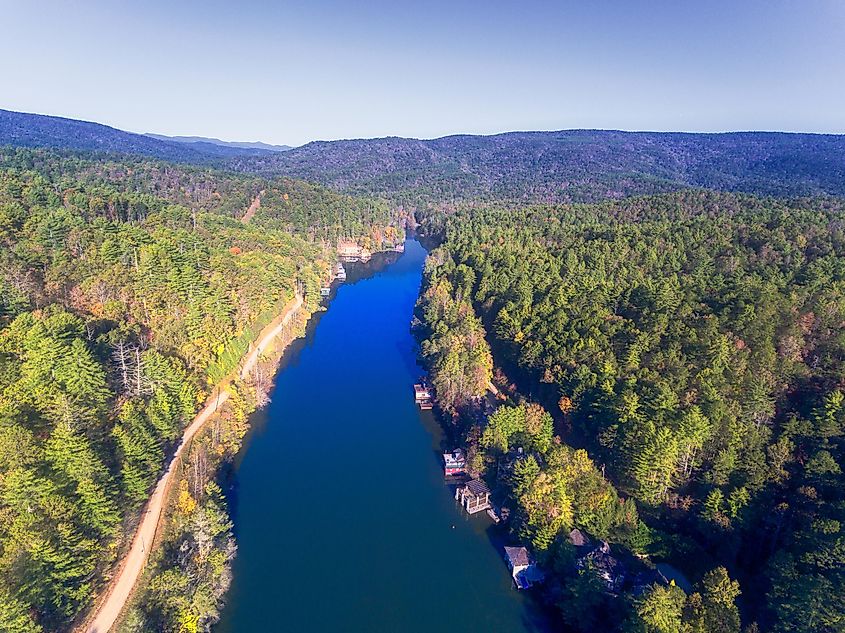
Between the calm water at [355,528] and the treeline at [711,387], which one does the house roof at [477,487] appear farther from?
the treeline at [711,387]

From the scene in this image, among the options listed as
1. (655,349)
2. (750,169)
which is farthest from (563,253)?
(750,169)

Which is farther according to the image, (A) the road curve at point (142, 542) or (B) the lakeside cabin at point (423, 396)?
(B) the lakeside cabin at point (423, 396)

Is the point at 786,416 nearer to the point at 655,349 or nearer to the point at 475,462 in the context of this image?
the point at 655,349

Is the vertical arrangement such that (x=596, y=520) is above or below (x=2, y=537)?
below

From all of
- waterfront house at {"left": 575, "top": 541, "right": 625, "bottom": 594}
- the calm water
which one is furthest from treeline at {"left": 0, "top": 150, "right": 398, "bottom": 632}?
waterfront house at {"left": 575, "top": 541, "right": 625, "bottom": 594}

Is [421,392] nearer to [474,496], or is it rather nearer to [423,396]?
[423,396]

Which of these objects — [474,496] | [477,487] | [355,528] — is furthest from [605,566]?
[355,528]

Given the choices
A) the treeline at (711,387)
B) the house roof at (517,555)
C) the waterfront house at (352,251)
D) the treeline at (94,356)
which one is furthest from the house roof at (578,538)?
the waterfront house at (352,251)
